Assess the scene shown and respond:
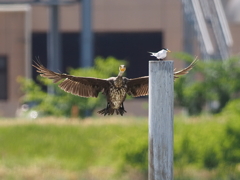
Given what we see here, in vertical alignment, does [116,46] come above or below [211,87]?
above

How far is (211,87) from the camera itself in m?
17.1

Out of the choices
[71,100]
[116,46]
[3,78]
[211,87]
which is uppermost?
[116,46]

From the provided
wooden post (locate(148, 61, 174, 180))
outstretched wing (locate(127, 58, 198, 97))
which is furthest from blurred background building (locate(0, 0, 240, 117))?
wooden post (locate(148, 61, 174, 180))

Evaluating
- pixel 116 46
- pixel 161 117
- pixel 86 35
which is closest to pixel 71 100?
pixel 86 35

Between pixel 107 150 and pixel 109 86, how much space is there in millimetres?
7734

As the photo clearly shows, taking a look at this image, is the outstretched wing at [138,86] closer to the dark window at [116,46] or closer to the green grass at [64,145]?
the green grass at [64,145]

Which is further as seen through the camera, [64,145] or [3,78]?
[3,78]

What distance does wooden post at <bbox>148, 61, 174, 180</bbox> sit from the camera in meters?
4.86

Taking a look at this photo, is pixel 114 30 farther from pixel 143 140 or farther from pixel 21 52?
pixel 143 140

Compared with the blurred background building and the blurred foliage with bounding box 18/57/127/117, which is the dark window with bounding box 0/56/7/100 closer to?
the blurred background building

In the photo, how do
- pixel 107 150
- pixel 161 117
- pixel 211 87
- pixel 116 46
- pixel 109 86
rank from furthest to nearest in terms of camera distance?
pixel 116 46, pixel 211 87, pixel 107 150, pixel 109 86, pixel 161 117

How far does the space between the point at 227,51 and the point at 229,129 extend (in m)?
9.01

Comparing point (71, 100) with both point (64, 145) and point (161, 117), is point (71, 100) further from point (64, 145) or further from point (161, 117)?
point (161, 117)

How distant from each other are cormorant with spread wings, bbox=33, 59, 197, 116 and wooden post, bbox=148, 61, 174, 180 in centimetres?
38
